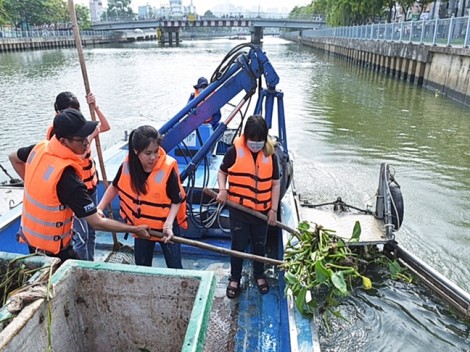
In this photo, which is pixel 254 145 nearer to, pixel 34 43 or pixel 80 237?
pixel 80 237

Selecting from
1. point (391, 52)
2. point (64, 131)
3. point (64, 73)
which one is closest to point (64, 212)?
point (64, 131)

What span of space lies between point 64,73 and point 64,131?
2641 centimetres

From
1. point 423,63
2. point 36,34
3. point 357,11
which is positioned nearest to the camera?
point 423,63

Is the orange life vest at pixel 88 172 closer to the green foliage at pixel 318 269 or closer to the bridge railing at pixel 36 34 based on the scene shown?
the green foliage at pixel 318 269

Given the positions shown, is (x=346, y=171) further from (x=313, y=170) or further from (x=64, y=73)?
(x=64, y=73)

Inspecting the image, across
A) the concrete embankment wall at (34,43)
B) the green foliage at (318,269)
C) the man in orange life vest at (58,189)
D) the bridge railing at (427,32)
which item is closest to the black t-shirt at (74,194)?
the man in orange life vest at (58,189)

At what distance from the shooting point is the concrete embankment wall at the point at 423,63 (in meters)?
15.1

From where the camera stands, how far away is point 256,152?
354cm

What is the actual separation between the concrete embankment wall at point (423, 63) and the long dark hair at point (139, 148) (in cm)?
1472

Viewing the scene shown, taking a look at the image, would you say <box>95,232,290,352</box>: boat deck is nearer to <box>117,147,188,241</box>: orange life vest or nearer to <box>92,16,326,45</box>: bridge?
<box>117,147,188,241</box>: orange life vest

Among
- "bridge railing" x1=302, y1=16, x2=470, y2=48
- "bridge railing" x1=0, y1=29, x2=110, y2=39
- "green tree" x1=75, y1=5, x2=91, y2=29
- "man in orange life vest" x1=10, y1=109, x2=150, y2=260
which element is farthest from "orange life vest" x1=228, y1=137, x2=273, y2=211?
"green tree" x1=75, y1=5, x2=91, y2=29

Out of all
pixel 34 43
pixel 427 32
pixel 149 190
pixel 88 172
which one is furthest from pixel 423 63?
pixel 34 43

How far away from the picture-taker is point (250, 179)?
360cm

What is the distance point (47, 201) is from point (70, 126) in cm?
50
